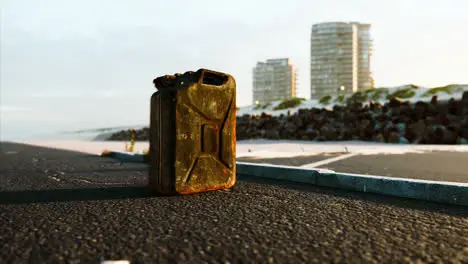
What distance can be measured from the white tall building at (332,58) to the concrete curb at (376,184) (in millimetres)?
93101

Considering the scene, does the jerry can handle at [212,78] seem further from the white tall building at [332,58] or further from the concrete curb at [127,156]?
the white tall building at [332,58]

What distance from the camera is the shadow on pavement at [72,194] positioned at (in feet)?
8.91

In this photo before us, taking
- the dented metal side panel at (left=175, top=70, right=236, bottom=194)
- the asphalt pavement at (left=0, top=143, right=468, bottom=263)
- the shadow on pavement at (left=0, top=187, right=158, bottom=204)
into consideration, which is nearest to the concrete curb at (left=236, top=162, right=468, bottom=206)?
the asphalt pavement at (left=0, top=143, right=468, bottom=263)

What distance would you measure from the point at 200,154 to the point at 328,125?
32.4 ft

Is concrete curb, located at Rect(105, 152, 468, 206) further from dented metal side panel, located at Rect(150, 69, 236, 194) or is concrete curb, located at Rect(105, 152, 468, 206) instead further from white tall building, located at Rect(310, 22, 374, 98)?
white tall building, located at Rect(310, 22, 374, 98)

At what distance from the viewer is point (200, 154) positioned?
114 inches

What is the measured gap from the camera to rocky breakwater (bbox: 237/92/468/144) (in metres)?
9.08

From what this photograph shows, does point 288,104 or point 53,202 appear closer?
point 53,202

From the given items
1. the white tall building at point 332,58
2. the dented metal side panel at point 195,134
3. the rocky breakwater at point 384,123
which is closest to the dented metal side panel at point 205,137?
the dented metal side panel at point 195,134

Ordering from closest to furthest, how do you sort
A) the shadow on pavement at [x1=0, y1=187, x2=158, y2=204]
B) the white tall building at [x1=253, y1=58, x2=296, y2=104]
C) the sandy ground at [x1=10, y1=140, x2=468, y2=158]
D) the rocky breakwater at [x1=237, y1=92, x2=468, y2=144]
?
the shadow on pavement at [x1=0, y1=187, x2=158, y2=204], the sandy ground at [x1=10, y1=140, x2=468, y2=158], the rocky breakwater at [x1=237, y1=92, x2=468, y2=144], the white tall building at [x1=253, y1=58, x2=296, y2=104]

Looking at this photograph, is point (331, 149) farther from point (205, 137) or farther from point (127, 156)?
point (205, 137)

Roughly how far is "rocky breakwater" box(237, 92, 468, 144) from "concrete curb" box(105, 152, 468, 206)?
7.14 m

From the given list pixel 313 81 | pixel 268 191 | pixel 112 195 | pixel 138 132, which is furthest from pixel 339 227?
pixel 313 81

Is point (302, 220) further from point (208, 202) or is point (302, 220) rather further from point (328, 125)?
point (328, 125)
